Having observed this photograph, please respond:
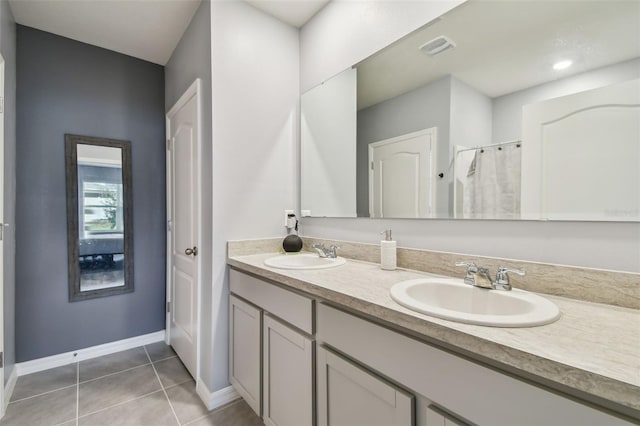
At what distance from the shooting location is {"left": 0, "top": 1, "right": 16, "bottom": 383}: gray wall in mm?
1755

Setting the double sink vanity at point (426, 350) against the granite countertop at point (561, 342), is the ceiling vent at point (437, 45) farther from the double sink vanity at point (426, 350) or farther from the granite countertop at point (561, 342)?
the granite countertop at point (561, 342)

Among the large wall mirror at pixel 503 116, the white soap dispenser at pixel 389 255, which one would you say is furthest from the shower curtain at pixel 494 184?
the white soap dispenser at pixel 389 255

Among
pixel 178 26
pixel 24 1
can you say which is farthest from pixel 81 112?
pixel 178 26

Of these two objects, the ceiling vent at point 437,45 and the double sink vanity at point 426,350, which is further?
the ceiling vent at point 437,45

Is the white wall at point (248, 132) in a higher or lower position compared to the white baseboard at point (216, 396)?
higher

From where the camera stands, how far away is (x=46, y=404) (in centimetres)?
173

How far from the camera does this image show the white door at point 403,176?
1354 mm

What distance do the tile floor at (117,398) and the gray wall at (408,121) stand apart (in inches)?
60.1

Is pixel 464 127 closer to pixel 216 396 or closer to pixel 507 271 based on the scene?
pixel 507 271

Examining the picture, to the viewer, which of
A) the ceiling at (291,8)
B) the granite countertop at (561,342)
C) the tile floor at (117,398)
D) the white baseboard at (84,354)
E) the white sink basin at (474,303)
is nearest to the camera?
the granite countertop at (561,342)

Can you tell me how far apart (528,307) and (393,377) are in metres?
0.47

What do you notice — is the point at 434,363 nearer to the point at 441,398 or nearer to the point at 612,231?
the point at 441,398

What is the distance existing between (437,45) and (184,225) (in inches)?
77.3

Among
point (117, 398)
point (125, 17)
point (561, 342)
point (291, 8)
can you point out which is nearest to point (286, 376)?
point (561, 342)
